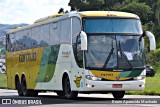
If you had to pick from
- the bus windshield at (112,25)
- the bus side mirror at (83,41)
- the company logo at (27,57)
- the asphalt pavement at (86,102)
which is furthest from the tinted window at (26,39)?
the bus side mirror at (83,41)

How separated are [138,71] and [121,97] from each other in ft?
7.51

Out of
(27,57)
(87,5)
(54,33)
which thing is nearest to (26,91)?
(27,57)

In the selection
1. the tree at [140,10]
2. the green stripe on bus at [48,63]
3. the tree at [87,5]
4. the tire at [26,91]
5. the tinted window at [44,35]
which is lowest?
the tire at [26,91]

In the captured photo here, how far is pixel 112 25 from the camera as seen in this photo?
22.8 metres

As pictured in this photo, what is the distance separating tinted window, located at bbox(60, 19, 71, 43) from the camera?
931 inches

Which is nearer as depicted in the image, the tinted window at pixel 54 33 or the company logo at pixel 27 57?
the tinted window at pixel 54 33

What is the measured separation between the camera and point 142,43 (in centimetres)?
2278

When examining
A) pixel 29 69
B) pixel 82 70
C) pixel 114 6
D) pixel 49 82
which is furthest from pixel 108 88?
pixel 114 6

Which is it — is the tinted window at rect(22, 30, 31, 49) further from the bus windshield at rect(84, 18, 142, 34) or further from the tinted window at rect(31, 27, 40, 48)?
the bus windshield at rect(84, 18, 142, 34)

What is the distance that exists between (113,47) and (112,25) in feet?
3.13

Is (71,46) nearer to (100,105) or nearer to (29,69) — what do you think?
(100,105)

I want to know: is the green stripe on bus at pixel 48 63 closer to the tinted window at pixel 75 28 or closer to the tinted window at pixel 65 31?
the tinted window at pixel 65 31

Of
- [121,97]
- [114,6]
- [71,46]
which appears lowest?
[121,97]

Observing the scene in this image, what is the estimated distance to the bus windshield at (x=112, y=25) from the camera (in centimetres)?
2248
